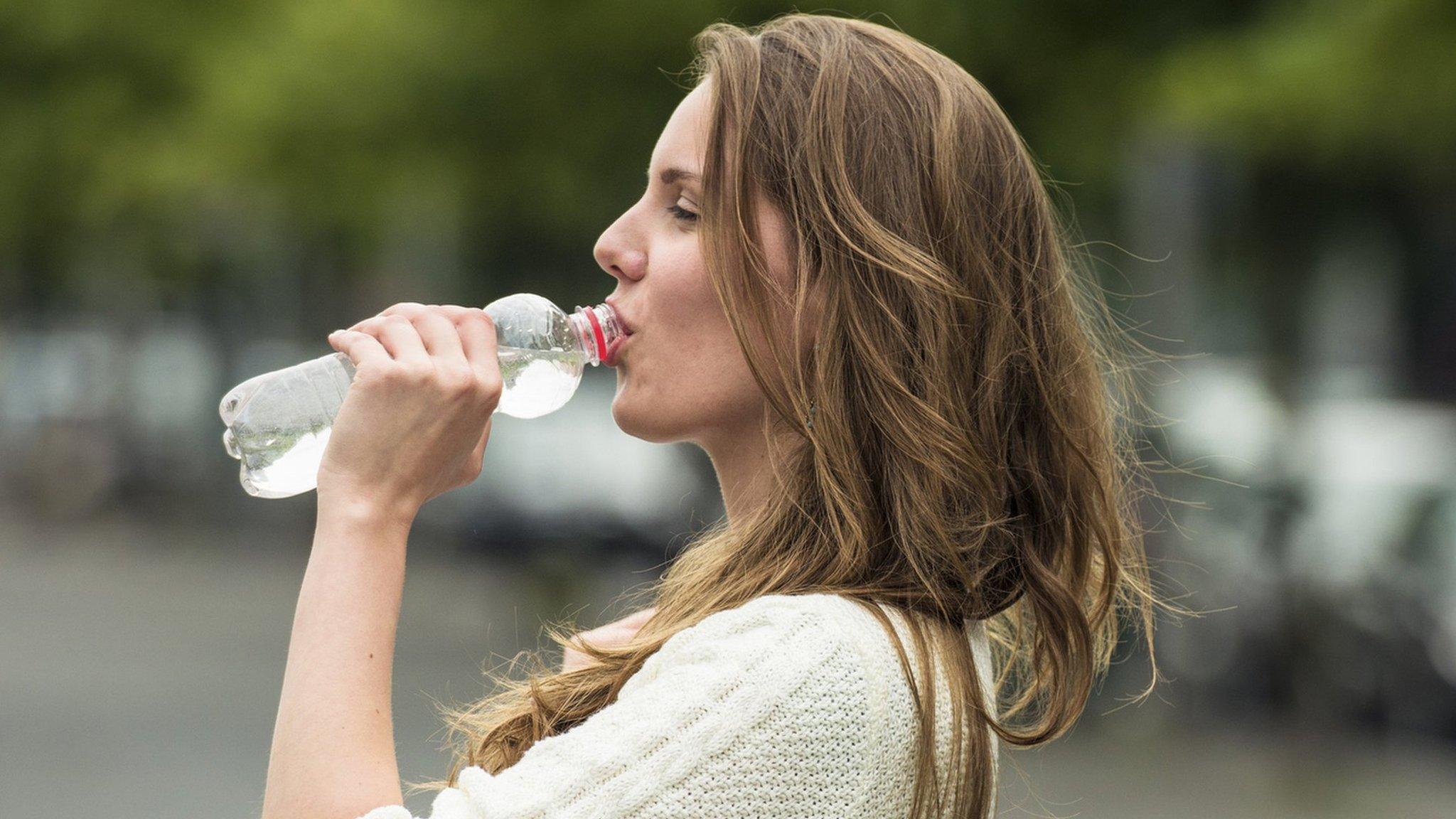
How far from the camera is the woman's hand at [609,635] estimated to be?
2.33m

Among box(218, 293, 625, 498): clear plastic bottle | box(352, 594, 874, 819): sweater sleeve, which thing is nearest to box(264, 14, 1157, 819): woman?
box(352, 594, 874, 819): sweater sleeve

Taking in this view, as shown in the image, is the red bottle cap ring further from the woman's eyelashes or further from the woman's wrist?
the woman's wrist

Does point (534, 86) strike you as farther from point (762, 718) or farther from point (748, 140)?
point (762, 718)

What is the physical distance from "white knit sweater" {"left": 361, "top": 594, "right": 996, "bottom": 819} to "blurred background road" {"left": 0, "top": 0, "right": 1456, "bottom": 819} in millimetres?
2387

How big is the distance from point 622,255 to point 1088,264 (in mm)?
6891

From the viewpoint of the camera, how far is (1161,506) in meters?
9.38

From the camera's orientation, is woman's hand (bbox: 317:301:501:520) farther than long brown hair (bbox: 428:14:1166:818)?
No

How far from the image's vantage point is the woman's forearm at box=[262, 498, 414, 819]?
69.4 inches

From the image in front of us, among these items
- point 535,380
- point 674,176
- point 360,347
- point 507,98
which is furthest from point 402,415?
point 507,98

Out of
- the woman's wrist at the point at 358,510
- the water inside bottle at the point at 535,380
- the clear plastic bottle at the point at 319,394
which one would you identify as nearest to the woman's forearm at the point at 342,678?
the woman's wrist at the point at 358,510

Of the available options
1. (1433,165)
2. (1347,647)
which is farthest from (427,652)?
(1433,165)

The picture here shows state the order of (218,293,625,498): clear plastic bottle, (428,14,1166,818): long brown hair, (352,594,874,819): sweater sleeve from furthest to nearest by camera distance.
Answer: (218,293,625,498): clear plastic bottle < (428,14,1166,818): long brown hair < (352,594,874,819): sweater sleeve

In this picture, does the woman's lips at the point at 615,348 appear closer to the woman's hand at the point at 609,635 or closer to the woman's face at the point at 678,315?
the woman's face at the point at 678,315

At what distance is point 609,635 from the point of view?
244cm
